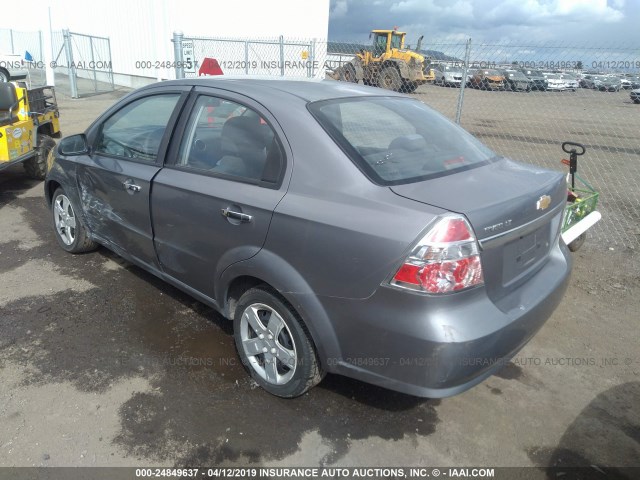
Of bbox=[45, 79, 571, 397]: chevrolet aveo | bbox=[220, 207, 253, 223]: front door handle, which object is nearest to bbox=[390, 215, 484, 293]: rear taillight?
bbox=[45, 79, 571, 397]: chevrolet aveo

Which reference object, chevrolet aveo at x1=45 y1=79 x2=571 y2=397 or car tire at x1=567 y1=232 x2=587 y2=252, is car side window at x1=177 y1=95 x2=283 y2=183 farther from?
car tire at x1=567 y1=232 x2=587 y2=252

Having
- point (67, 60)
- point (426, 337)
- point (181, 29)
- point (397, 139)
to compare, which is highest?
point (181, 29)

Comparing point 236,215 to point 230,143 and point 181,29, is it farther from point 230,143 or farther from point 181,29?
point 181,29

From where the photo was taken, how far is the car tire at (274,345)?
252 cm

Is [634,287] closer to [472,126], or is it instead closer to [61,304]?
[61,304]

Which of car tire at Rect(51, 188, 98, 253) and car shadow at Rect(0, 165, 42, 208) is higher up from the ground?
car tire at Rect(51, 188, 98, 253)

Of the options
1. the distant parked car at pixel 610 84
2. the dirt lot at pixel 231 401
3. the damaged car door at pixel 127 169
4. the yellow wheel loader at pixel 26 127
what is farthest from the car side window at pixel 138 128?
the distant parked car at pixel 610 84

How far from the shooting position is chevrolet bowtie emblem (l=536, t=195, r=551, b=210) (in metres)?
2.49

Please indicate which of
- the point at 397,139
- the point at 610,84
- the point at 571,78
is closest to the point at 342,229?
the point at 397,139

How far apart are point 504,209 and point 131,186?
94.4 inches

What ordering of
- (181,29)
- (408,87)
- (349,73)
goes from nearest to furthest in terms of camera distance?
(181,29) < (349,73) < (408,87)

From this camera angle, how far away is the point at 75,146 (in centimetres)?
387

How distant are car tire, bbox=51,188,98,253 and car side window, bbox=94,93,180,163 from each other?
0.86 m

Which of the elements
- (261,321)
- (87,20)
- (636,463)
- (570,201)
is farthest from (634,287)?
(87,20)
